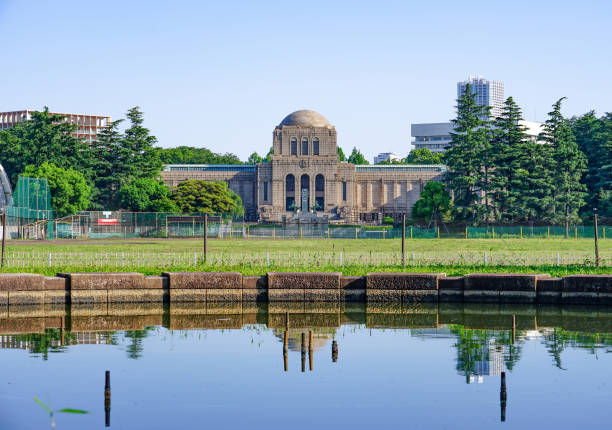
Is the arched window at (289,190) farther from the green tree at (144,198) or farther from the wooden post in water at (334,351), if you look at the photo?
the wooden post in water at (334,351)

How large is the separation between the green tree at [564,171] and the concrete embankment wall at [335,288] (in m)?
58.5

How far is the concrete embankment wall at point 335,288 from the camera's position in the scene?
2641 cm

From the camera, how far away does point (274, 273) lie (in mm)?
27078

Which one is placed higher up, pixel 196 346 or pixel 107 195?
pixel 107 195

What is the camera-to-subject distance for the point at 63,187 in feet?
254

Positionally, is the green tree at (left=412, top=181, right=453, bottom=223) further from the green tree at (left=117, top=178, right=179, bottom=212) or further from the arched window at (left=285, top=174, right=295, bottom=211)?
the arched window at (left=285, top=174, right=295, bottom=211)

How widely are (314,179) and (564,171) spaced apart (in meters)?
55.6

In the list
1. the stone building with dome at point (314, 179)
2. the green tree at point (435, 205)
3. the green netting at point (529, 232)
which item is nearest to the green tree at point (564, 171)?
the green netting at point (529, 232)

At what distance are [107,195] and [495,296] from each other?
244ft

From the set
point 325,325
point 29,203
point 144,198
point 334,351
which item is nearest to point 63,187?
point 29,203

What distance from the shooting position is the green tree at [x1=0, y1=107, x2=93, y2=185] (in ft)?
285

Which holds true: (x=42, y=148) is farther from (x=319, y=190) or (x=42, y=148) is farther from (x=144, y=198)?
(x=319, y=190)

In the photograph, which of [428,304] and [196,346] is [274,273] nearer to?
[428,304]

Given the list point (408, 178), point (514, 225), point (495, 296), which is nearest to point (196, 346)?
point (495, 296)
